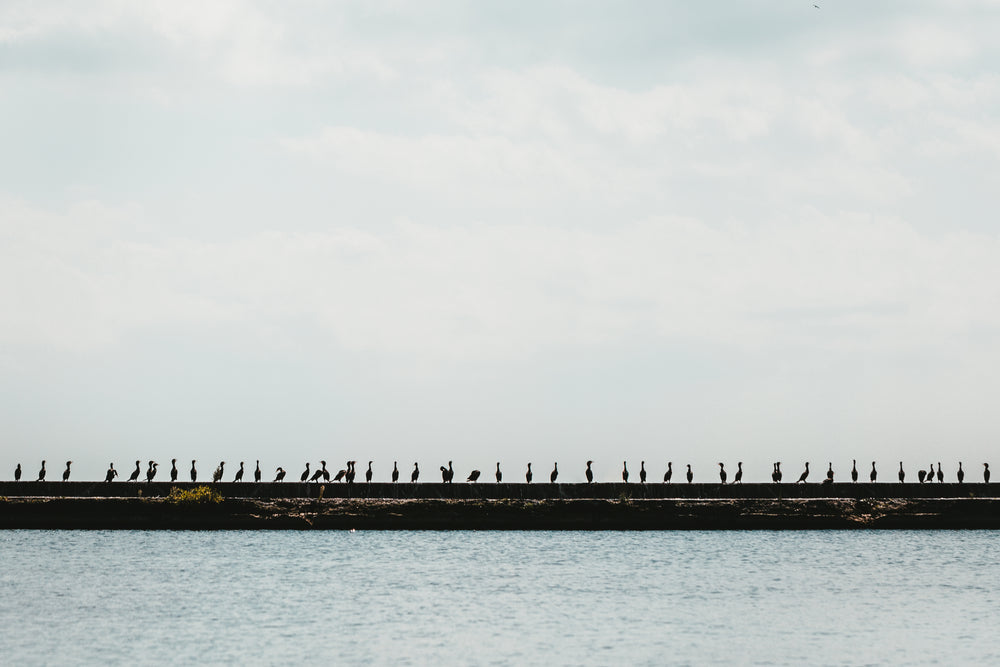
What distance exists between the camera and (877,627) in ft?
93.5

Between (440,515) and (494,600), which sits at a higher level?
(440,515)

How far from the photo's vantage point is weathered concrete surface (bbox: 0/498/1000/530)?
51.9 metres

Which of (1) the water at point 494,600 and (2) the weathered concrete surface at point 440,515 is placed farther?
(2) the weathered concrete surface at point 440,515

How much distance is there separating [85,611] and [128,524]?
22.8m

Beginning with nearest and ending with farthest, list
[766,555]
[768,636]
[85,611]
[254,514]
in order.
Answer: [768,636] < [85,611] < [766,555] < [254,514]

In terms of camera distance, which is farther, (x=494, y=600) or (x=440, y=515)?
(x=440, y=515)

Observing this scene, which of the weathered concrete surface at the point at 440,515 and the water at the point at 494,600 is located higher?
the weathered concrete surface at the point at 440,515

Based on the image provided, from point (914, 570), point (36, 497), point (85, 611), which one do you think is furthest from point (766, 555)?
point (36, 497)

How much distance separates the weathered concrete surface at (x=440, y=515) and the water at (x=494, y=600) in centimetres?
149

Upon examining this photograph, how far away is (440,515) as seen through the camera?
51969 mm

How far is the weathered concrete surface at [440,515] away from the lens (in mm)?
51875

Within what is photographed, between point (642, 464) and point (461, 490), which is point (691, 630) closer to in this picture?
point (461, 490)

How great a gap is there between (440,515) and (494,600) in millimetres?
19377

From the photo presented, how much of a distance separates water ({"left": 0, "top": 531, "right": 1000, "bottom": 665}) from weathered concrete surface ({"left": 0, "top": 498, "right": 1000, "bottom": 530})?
4.90 ft
